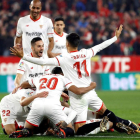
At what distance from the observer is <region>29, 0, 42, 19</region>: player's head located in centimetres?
876

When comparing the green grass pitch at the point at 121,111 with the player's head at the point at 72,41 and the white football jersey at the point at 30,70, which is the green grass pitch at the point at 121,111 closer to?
the white football jersey at the point at 30,70

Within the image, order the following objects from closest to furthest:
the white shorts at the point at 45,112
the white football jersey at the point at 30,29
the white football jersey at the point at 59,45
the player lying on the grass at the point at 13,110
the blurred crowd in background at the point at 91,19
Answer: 1. the white shorts at the point at 45,112
2. the player lying on the grass at the point at 13,110
3. the white football jersey at the point at 30,29
4. the white football jersey at the point at 59,45
5. the blurred crowd in background at the point at 91,19

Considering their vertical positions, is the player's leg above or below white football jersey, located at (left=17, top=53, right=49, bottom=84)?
below

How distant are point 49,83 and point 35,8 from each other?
2.57 meters

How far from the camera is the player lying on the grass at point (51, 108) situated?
6.58 metres

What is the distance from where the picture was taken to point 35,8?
8.85 metres

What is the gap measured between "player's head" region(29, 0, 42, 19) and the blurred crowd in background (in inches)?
388

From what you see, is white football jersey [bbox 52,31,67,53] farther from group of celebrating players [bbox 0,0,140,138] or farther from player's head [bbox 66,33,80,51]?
player's head [bbox 66,33,80,51]

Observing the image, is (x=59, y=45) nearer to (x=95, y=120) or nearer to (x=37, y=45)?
(x=37, y=45)

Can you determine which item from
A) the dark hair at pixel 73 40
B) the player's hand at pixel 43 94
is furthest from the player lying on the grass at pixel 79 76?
the player's hand at pixel 43 94

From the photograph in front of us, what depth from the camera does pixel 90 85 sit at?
7148 mm

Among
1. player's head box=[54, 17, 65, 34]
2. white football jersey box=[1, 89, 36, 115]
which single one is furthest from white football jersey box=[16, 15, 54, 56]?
white football jersey box=[1, 89, 36, 115]

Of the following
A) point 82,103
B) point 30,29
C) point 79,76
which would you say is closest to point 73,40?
point 79,76

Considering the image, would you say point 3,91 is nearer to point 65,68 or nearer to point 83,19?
point 83,19
